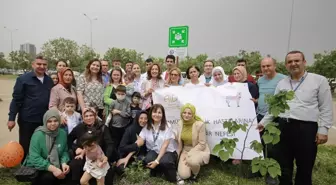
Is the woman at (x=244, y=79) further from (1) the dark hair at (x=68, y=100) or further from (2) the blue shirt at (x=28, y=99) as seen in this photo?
(2) the blue shirt at (x=28, y=99)

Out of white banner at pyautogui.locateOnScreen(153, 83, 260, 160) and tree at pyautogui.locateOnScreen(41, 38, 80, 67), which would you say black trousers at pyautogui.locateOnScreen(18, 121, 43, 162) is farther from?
tree at pyautogui.locateOnScreen(41, 38, 80, 67)

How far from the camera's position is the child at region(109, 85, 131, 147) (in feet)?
15.9

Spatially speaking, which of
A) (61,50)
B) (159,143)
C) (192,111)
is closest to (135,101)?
(159,143)

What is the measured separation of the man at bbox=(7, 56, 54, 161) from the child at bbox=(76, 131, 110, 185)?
121 centimetres

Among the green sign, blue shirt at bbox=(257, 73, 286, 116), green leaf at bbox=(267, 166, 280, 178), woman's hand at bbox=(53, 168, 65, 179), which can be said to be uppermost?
the green sign

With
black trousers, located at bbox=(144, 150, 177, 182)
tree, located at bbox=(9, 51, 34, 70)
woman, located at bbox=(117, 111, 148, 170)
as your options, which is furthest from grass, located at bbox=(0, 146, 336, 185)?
tree, located at bbox=(9, 51, 34, 70)

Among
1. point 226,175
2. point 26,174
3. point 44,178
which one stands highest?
point 26,174

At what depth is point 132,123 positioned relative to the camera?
4789 millimetres

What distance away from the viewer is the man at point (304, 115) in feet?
10.3

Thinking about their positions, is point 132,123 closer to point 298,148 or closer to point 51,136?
point 51,136

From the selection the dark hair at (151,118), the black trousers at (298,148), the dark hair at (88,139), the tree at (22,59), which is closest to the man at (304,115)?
the black trousers at (298,148)

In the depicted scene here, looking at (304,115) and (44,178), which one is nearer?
(304,115)

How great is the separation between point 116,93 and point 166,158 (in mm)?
1594

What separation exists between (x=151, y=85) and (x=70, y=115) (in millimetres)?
Result: 1710
